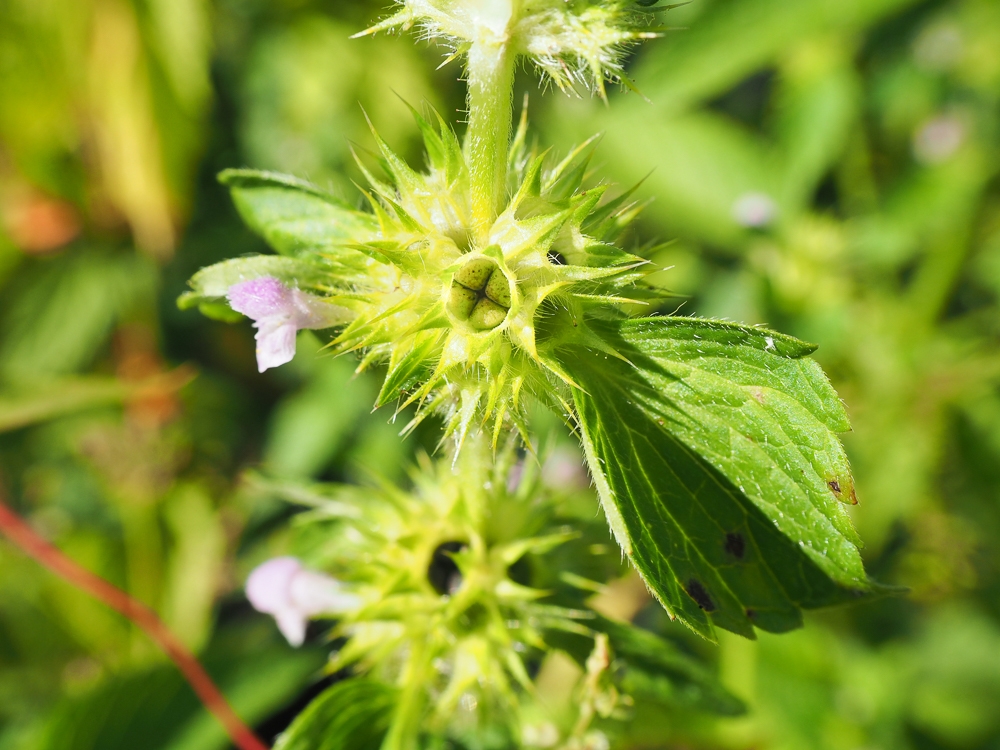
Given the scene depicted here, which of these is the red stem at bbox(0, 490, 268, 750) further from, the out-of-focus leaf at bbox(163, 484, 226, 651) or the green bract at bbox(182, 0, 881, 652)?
the green bract at bbox(182, 0, 881, 652)

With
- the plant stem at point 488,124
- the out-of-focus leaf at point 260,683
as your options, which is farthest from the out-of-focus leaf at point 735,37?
the out-of-focus leaf at point 260,683

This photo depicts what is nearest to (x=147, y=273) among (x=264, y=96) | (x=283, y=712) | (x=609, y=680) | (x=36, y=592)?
(x=264, y=96)

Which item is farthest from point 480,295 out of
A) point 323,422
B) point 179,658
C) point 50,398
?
point 323,422

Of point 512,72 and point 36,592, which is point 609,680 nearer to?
point 512,72

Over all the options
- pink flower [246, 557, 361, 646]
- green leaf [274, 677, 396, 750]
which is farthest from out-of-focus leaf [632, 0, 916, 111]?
green leaf [274, 677, 396, 750]

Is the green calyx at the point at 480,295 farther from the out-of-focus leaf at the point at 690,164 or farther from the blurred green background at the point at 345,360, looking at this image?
the out-of-focus leaf at the point at 690,164
